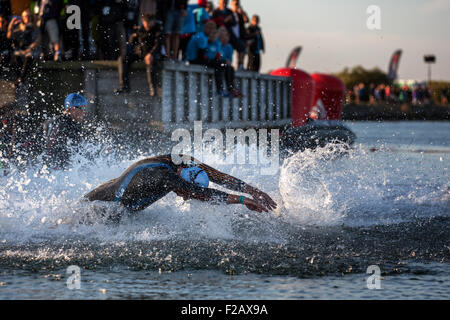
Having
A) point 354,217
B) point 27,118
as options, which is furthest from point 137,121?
point 354,217

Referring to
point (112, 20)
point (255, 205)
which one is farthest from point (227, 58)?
point (255, 205)

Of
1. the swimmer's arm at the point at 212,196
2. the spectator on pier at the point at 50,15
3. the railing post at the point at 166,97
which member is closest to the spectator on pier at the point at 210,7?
the railing post at the point at 166,97

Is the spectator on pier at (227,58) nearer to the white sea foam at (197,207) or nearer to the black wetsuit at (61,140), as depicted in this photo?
the white sea foam at (197,207)

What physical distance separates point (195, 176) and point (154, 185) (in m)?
0.42

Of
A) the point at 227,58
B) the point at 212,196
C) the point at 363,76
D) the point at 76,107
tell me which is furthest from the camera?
the point at 363,76

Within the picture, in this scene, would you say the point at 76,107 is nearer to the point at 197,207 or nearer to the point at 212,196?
the point at 197,207

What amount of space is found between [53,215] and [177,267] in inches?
96.9

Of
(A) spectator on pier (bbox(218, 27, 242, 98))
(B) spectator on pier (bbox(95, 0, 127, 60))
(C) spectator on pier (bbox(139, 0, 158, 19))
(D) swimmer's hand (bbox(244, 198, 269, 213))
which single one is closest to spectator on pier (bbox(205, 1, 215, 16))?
(A) spectator on pier (bbox(218, 27, 242, 98))

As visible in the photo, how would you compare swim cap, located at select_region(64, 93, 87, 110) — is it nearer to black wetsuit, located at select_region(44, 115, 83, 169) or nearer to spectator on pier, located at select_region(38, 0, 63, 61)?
black wetsuit, located at select_region(44, 115, 83, 169)

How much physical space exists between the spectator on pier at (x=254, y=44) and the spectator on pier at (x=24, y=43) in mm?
5881

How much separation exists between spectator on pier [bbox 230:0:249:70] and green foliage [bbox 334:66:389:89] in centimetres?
9477

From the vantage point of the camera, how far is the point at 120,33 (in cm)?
1616

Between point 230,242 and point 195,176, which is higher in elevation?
point 195,176
